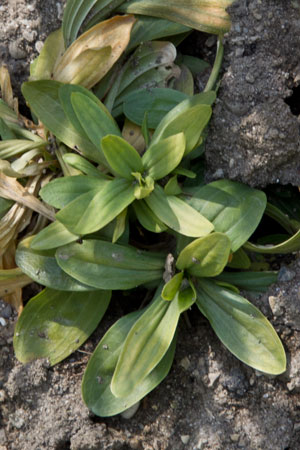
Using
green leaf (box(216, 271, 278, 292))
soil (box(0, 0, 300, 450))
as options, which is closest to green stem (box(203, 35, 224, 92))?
soil (box(0, 0, 300, 450))

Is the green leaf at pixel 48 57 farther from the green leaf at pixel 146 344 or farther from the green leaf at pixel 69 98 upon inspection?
the green leaf at pixel 146 344

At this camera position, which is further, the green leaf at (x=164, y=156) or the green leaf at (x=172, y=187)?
the green leaf at (x=172, y=187)

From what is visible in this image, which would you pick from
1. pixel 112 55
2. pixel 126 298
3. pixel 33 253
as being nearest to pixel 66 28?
pixel 112 55

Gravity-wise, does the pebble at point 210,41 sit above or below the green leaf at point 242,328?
above

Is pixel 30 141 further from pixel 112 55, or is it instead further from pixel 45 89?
pixel 112 55

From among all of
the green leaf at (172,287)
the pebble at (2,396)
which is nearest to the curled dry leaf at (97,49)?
the green leaf at (172,287)

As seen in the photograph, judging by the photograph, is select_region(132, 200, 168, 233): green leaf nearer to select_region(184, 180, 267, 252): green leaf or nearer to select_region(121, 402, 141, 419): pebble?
select_region(184, 180, 267, 252): green leaf
